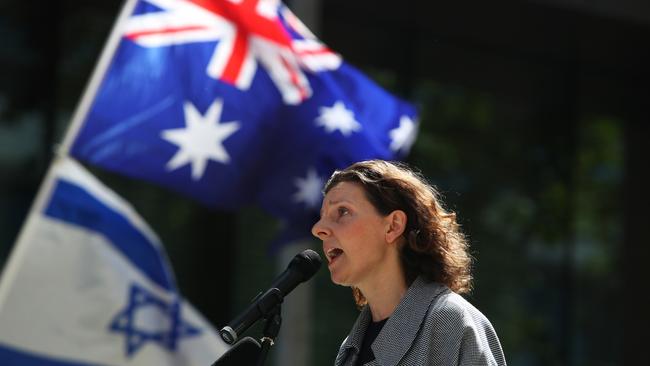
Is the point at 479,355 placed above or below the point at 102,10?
below

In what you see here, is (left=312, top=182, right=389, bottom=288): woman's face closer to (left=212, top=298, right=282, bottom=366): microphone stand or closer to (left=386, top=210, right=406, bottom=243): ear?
(left=386, top=210, right=406, bottom=243): ear

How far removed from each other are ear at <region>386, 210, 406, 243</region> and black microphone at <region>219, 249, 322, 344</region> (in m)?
0.21

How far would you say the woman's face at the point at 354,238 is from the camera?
3719mm

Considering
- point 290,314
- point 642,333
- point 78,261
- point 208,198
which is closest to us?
point 78,261

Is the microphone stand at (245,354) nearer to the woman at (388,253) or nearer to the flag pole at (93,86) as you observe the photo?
the woman at (388,253)

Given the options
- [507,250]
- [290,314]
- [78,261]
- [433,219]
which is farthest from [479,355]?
[507,250]

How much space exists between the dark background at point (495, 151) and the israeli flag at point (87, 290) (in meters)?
3.02

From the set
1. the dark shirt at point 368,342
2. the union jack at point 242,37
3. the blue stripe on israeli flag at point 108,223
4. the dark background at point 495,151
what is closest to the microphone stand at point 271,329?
the dark shirt at point 368,342

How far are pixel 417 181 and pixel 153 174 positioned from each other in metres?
3.67

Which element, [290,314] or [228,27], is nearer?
[228,27]

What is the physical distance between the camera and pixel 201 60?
24.4 ft

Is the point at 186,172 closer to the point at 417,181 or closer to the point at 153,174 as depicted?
the point at 153,174

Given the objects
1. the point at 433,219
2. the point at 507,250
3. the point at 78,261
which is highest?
the point at 433,219

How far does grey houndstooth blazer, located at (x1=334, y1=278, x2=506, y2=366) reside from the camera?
350 cm
